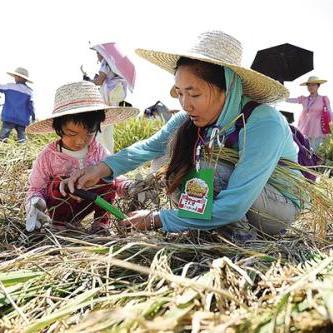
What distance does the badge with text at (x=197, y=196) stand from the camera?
179cm

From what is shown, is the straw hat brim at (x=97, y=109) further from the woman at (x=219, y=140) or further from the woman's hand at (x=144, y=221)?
the woman's hand at (x=144, y=221)

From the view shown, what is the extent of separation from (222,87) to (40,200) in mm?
820

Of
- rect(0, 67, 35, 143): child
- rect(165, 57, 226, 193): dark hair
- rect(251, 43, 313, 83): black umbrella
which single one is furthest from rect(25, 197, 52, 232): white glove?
rect(0, 67, 35, 143): child

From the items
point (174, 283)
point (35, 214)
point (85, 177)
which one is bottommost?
point (35, 214)

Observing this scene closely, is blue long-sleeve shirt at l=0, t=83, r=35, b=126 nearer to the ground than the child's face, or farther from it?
nearer to the ground

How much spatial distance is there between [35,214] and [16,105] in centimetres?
439

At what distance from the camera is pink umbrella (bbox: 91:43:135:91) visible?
14.8 feet

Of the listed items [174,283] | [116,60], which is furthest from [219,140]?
[116,60]

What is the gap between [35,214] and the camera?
2.05m

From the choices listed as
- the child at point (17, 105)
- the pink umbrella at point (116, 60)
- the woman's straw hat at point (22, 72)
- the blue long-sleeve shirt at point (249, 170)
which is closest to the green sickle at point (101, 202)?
the blue long-sleeve shirt at point (249, 170)

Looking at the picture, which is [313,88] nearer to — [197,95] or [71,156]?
[71,156]

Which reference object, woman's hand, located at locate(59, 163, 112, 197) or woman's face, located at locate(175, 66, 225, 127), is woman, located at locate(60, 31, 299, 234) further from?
woman's hand, located at locate(59, 163, 112, 197)

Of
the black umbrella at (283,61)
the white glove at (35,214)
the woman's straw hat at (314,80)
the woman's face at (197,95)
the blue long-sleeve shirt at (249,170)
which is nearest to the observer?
the blue long-sleeve shirt at (249,170)

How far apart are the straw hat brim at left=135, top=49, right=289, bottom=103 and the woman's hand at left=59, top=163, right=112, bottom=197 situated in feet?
1.53
